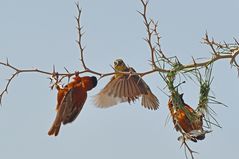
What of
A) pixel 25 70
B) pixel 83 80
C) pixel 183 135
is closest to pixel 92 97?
pixel 83 80

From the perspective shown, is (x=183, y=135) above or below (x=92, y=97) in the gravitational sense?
below

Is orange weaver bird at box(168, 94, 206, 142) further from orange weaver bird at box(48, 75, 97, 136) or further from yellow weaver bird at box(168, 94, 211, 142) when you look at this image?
orange weaver bird at box(48, 75, 97, 136)

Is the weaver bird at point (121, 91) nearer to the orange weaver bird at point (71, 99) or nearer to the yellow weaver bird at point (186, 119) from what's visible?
the orange weaver bird at point (71, 99)

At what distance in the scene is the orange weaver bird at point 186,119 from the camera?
8.24 feet

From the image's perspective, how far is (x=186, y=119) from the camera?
2.62m

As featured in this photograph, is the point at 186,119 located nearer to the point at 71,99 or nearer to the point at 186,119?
the point at 186,119

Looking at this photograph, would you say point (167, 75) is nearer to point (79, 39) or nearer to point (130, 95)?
point (79, 39)

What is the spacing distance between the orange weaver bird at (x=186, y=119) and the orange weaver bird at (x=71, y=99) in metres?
0.81

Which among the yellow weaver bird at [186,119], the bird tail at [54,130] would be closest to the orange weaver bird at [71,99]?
the bird tail at [54,130]

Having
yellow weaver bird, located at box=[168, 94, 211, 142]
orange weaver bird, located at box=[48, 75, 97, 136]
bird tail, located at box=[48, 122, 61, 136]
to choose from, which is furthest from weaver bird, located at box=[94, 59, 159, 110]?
yellow weaver bird, located at box=[168, 94, 211, 142]

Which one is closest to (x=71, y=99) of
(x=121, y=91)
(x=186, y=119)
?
(x=121, y=91)

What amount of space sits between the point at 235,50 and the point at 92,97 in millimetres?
1249

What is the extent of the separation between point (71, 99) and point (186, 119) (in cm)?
112

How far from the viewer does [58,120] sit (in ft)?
11.1
